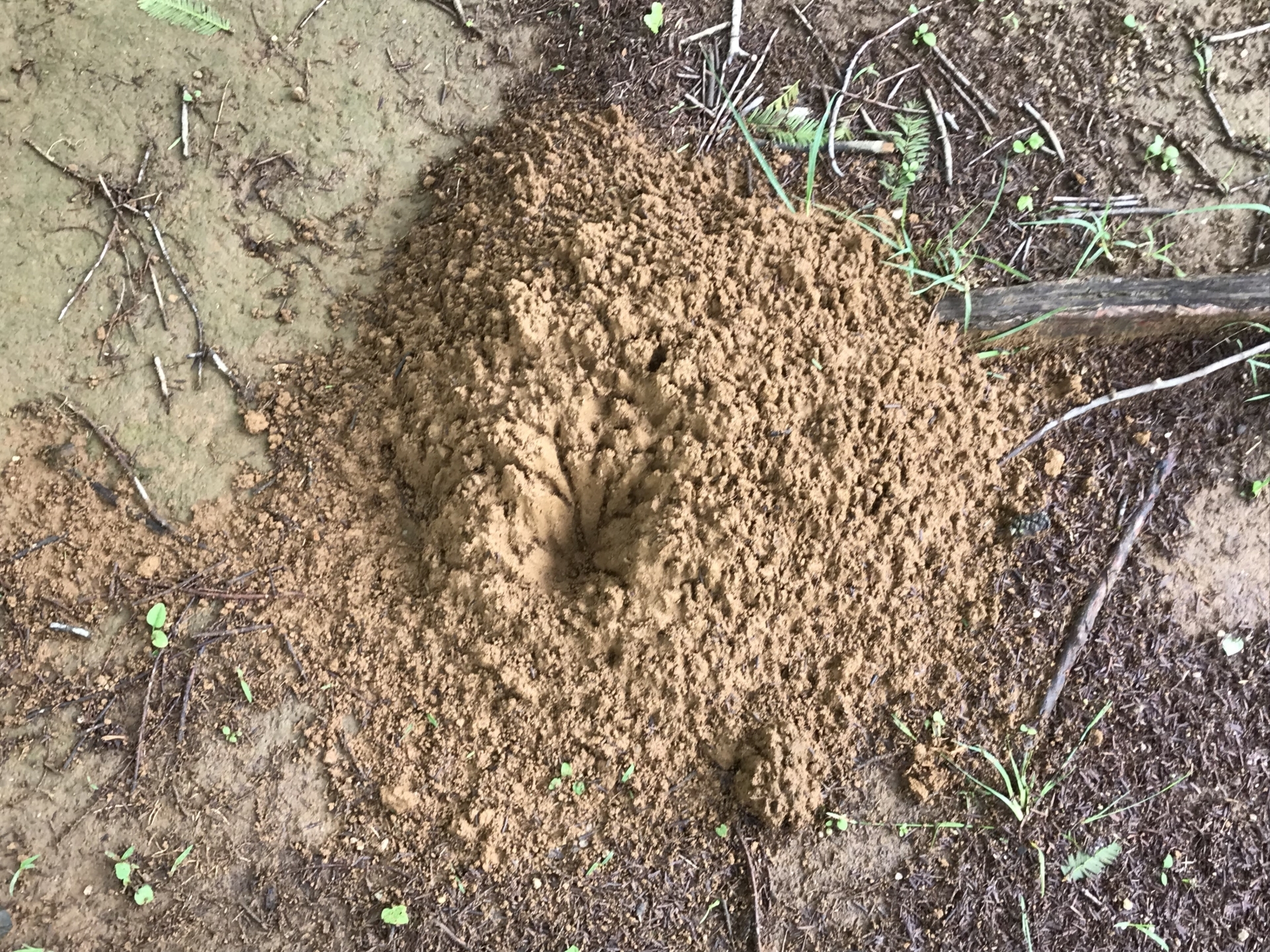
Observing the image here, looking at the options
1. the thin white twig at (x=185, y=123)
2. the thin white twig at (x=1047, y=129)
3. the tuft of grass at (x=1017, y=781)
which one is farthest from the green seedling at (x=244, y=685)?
the thin white twig at (x=1047, y=129)

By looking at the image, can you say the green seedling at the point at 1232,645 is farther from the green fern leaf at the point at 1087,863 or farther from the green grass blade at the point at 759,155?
the green grass blade at the point at 759,155

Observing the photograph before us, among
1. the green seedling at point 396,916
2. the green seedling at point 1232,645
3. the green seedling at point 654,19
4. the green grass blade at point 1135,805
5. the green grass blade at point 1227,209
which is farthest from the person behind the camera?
the green seedling at point 654,19

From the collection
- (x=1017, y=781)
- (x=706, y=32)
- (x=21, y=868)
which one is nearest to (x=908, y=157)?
(x=706, y=32)

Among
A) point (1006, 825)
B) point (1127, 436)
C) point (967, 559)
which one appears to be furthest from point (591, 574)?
point (1127, 436)

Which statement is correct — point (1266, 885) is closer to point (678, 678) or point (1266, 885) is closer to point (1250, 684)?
point (1250, 684)


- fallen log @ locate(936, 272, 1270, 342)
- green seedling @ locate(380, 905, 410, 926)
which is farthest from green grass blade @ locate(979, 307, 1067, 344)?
green seedling @ locate(380, 905, 410, 926)

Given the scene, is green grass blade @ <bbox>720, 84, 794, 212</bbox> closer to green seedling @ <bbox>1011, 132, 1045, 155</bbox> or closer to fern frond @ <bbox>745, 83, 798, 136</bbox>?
fern frond @ <bbox>745, 83, 798, 136</bbox>

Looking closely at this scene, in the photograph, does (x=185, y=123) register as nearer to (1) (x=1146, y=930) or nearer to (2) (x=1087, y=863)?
(2) (x=1087, y=863)
